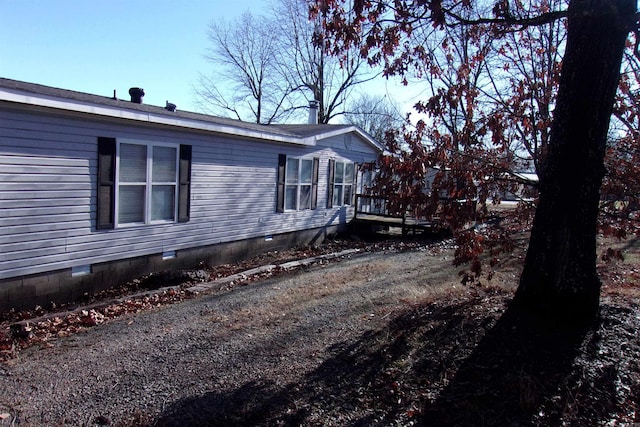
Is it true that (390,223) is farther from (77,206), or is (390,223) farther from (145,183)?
(77,206)

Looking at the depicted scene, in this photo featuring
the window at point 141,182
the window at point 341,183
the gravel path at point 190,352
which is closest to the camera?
the gravel path at point 190,352

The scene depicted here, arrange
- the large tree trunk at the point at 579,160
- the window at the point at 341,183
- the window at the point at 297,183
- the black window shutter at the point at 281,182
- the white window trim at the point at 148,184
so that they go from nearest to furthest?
the large tree trunk at the point at 579,160, the white window trim at the point at 148,184, the black window shutter at the point at 281,182, the window at the point at 297,183, the window at the point at 341,183

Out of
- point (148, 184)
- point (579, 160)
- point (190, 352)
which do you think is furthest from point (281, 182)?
point (579, 160)

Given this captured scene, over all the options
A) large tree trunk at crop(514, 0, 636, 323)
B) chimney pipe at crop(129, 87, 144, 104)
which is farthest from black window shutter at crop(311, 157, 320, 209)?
large tree trunk at crop(514, 0, 636, 323)

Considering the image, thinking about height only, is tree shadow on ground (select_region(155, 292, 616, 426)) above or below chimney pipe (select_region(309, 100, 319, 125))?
below

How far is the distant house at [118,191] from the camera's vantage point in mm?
6684

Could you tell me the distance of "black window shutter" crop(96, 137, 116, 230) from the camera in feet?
25.0

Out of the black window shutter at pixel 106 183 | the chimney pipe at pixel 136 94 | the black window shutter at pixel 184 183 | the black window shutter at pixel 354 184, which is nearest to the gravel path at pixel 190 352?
the black window shutter at pixel 106 183

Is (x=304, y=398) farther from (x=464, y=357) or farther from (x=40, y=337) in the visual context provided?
(x=40, y=337)

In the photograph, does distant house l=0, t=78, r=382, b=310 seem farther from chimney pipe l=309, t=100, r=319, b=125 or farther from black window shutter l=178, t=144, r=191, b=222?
chimney pipe l=309, t=100, r=319, b=125

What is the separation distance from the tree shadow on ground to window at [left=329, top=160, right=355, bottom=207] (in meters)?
10.6

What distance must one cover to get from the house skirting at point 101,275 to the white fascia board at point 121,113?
8.08 ft

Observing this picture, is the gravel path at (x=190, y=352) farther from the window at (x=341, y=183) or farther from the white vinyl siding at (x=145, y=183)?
the window at (x=341, y=183)

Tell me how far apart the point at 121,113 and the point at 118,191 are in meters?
1.29
